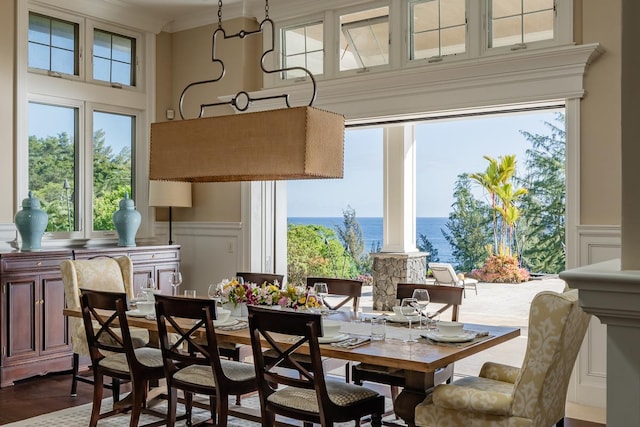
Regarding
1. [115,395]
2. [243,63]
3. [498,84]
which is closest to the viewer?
[115,395]

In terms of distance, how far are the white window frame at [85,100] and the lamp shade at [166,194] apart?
1.22 ft

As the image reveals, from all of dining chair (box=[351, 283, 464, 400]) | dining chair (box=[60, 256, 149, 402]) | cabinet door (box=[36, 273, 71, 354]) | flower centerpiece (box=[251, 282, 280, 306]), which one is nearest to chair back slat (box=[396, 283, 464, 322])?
dining chair (box=[351, 283, 464, 400])

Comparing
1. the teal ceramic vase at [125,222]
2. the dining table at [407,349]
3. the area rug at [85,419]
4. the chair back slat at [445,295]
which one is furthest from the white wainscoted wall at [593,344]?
the teal ceramic vase at [125,222]

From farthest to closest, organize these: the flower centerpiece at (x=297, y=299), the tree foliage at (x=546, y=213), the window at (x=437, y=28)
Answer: the tree foliage at (x=546, y=213) < the window at (x=437, y=28) < the flower centerpiece at (x=297, y=299)

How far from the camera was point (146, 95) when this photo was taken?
6316 millimetres

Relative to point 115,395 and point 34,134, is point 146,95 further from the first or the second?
point 115,395

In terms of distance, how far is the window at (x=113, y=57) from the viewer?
19.5 ft

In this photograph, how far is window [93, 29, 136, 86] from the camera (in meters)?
5.94

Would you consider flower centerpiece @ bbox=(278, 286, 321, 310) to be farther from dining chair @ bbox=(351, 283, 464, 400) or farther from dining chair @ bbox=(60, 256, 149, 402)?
dining chair @ bbox=(60, 256, 149, 402)

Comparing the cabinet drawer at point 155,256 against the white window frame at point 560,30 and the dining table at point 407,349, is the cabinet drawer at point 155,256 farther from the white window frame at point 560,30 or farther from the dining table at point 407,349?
the white window frame at point 560,30

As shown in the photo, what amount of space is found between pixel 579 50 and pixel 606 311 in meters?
3.52

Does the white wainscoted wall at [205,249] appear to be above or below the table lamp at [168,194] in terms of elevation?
below

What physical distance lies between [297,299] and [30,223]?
2509mm

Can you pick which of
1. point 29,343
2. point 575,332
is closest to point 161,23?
point 29,343
